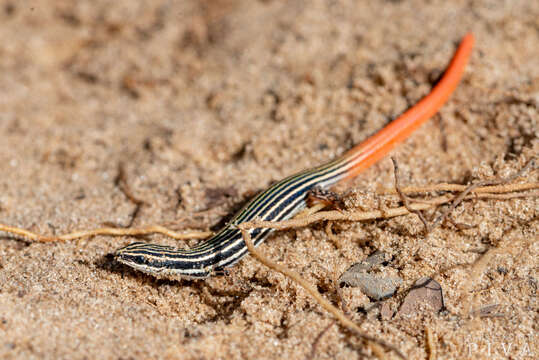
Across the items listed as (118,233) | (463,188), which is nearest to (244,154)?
(118,233)

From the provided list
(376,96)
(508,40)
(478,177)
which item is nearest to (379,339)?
(478,177)

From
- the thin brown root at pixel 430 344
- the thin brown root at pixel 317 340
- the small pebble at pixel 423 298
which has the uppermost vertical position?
the small pebble at pixel 423 298

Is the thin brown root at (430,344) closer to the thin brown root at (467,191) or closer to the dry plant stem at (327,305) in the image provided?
the dry plant stem at (327,305)

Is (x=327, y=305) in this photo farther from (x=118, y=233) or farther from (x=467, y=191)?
(x=118, y=233)

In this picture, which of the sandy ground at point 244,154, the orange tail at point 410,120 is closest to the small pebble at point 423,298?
the sandy ground at point 244,154

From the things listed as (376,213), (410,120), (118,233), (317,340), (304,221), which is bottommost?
(317,340)

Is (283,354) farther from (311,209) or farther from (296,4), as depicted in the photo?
(296,4)

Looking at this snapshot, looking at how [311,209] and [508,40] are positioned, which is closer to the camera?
[311,209]

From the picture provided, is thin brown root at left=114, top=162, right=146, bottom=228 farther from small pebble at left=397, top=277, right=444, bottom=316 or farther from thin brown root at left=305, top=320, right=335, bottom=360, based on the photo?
small pebble at left=397, top=277, right=444, bottom=316
